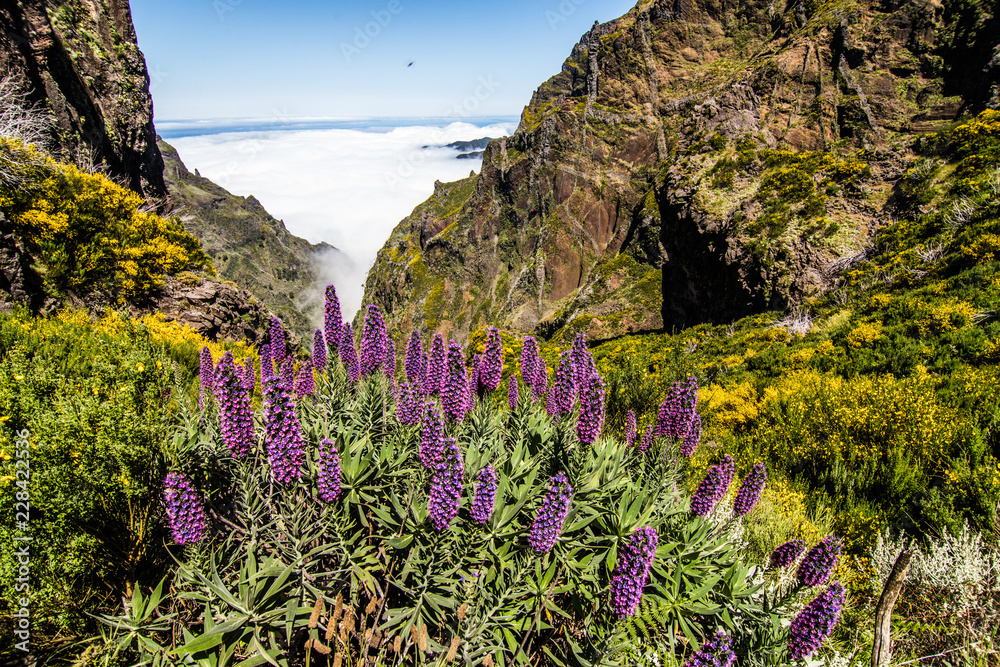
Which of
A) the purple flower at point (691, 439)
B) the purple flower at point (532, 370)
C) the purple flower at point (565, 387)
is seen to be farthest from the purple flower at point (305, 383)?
the purple flower at point (691, 439)

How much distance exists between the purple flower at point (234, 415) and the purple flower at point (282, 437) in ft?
1.18

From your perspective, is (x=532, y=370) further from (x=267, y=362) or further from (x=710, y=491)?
(x=267, y=362)

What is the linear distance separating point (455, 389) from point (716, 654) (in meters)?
3.23

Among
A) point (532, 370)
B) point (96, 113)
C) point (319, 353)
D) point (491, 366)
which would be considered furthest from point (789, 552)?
point (96, 113)

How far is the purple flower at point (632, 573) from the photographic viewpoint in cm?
314

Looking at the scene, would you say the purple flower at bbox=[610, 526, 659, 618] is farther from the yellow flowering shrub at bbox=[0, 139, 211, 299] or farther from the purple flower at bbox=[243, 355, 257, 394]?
the yellow flowering shrub at bbox=[0, 139, 211, 299]

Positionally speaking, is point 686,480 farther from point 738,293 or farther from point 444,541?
point 738,293

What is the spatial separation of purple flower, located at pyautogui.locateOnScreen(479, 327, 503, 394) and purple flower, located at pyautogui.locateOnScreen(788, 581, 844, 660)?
379 centimetres

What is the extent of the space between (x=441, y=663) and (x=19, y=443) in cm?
415

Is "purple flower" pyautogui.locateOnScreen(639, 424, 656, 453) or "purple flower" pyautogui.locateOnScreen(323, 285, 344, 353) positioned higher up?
"purple flower" pyautogui.locateOnScreen(323, 285, 344, 353)

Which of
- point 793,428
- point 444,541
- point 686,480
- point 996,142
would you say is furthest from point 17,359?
point 996,142

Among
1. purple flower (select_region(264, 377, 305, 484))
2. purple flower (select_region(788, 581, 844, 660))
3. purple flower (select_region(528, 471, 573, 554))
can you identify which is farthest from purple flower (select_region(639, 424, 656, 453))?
purple flower (select_region(264, 377, 305, 484))

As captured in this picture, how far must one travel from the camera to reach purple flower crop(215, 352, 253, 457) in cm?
368

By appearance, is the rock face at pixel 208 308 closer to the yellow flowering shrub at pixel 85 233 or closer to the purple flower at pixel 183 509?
the yellow flowering shrub at pixel 85 233
